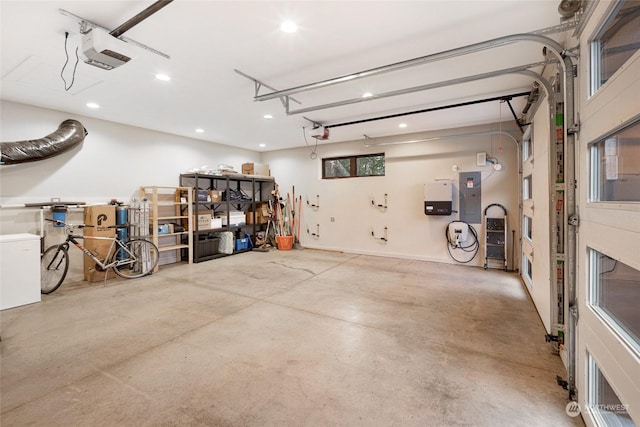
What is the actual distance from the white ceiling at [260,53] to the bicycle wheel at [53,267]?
2.27 m

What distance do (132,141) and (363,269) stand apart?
205 inches

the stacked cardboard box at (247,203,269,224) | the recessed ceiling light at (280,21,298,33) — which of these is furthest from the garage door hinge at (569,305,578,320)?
the stacked cardboard box at (247,203,269,224)

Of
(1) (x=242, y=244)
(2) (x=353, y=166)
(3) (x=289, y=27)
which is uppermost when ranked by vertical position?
(3) (x=289, y=27)

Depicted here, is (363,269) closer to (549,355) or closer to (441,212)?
(441,212)

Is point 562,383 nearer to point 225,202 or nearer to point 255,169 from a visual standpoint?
point 225,202

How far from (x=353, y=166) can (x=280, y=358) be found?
208 inches

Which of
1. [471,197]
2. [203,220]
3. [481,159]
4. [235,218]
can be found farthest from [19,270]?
[481,159]

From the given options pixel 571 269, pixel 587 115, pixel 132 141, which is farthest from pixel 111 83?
pixel 571 269

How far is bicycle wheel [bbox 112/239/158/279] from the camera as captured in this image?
477 centimetres

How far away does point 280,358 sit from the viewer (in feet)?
7.45

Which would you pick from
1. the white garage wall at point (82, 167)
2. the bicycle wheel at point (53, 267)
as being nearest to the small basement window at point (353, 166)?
the white garage wall at point (82, 167)

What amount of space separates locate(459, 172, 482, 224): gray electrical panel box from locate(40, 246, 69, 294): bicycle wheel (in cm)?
693

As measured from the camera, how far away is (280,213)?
25.5ft

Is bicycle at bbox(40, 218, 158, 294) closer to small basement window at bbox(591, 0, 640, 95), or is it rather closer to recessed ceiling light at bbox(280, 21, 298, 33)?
recessed ceiling light at bbox(280, 21, 298, 33)
